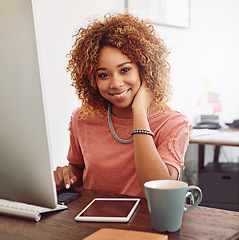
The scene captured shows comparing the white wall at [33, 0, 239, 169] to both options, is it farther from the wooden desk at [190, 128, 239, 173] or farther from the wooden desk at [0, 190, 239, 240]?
the wooden desk at [0, 190, 239, 240]

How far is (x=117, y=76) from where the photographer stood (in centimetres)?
117

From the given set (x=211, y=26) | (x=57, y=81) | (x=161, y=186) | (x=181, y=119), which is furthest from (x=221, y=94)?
(x=161, y=186)

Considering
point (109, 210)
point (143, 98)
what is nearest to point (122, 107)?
point (143, 98)

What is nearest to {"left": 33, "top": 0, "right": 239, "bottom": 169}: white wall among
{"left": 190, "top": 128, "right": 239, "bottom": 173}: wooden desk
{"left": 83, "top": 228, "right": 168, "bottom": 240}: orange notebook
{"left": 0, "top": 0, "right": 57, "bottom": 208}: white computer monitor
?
{"left": 190, "top": 128, "right": 239, "bottom": 173}: wooden desk

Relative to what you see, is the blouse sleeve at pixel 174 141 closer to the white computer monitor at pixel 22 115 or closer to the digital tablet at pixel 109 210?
the digital tablet at pixel 109 210

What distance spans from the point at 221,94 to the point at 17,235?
2968 mm

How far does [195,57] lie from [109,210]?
2611 millimetres

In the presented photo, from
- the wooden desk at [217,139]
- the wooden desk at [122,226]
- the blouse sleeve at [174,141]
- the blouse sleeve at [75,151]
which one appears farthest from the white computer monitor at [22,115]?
the wooden desk at [217,139]

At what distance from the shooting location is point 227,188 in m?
2.55

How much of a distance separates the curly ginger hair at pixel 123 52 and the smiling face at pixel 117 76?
22mm

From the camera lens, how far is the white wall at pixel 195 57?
1981mm

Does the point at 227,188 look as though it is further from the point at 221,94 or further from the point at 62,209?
the point at 62,209

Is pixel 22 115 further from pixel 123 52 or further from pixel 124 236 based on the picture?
pixel 123 52

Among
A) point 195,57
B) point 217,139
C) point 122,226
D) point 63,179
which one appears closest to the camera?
point 122,226
